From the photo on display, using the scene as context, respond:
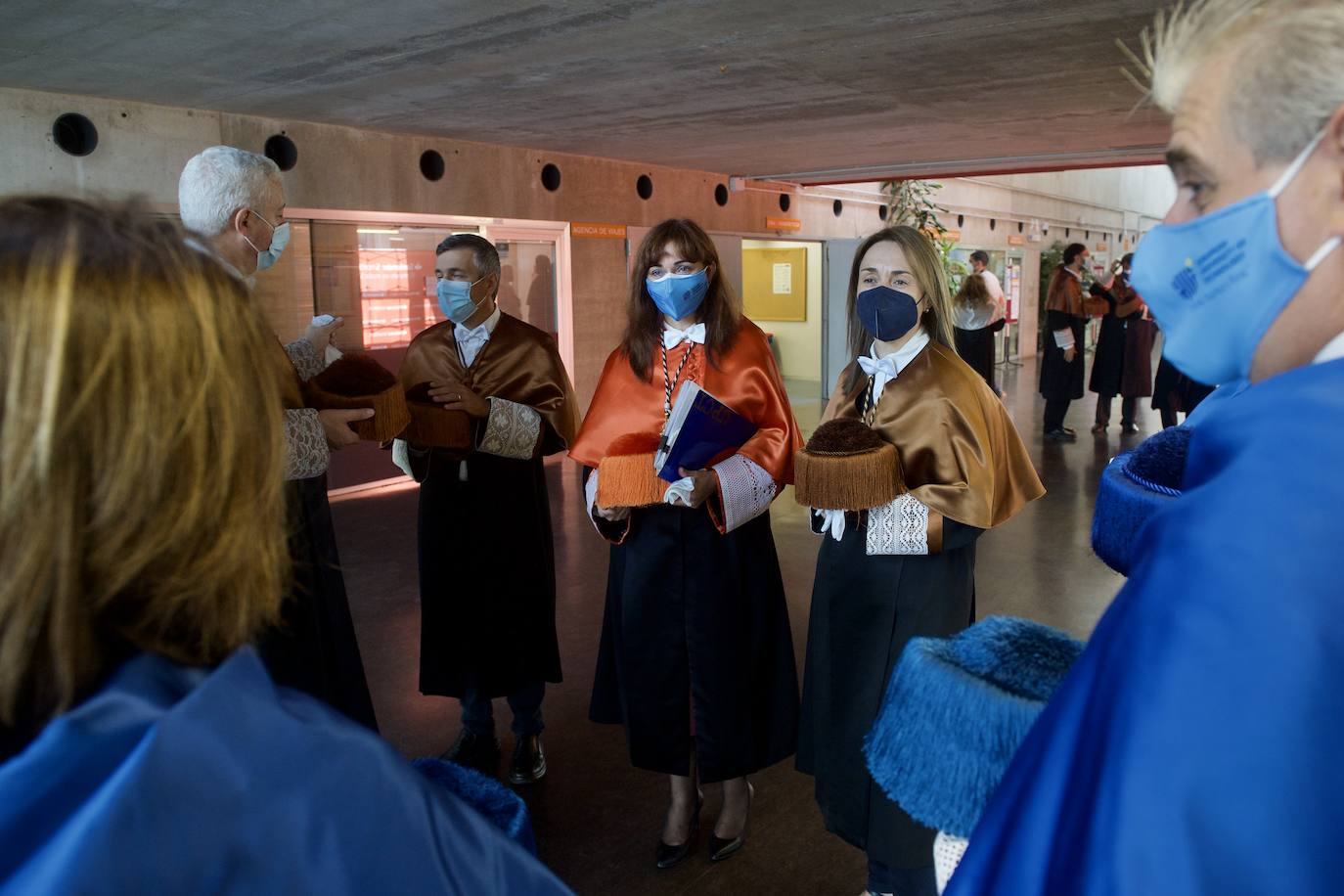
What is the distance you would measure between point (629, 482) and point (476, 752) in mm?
1384

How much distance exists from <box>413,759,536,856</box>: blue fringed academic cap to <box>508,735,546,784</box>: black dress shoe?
2424mm

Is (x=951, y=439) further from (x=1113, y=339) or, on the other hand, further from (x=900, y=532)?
(x=1113, y=339)

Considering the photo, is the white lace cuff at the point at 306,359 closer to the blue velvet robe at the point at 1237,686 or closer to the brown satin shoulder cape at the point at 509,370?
the brown satin shoulder cape at the point at 509,370

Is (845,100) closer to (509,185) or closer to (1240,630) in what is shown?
(509,185)

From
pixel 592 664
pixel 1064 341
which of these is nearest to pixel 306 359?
pixel 592 664

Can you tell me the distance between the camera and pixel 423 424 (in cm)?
295

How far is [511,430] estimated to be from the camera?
3.08m

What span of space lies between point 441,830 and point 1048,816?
1.58ft

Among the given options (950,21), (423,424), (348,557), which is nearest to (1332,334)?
(423,424)

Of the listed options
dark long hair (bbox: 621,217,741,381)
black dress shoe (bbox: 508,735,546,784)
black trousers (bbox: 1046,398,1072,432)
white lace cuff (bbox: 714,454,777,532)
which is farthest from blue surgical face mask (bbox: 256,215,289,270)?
black trousers (bbox: 1046,398,1072,432)

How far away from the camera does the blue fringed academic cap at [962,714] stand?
0.95 metres

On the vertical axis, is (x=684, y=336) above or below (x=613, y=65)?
below

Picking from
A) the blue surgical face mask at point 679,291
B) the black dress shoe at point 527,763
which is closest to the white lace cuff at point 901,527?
the blue surgical face mask at point 679,291

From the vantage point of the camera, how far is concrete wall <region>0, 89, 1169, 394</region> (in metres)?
5.97
